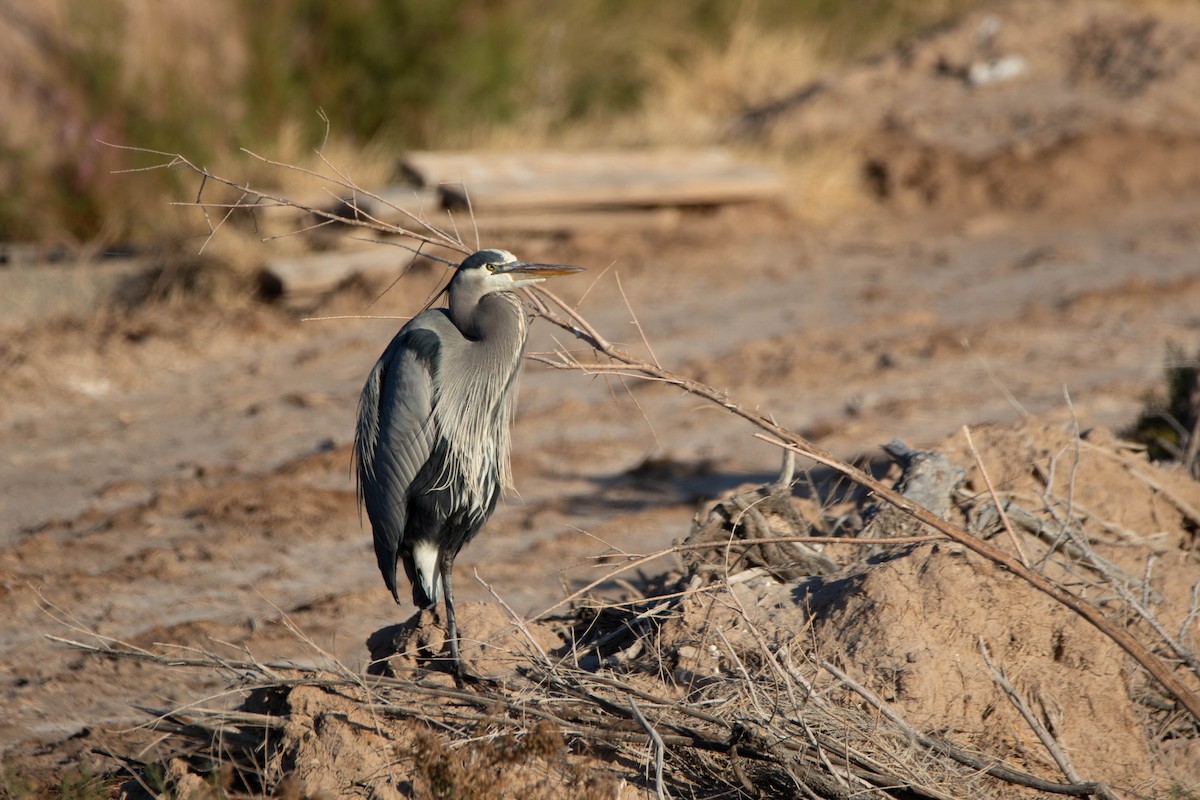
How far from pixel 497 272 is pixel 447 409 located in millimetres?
455

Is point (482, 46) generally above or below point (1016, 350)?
above

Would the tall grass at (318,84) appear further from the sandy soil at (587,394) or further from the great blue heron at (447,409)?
the great blue heron at (447,409)

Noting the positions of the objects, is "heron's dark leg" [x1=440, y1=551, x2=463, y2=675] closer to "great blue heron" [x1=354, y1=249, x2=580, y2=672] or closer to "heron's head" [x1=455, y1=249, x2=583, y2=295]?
"great blue heron" [x1=354, y1=249, x2=580, y2=672]

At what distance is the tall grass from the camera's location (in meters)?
8.38

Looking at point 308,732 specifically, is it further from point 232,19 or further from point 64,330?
point 232,19

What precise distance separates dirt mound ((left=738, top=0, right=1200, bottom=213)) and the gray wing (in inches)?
274

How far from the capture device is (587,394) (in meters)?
6.93

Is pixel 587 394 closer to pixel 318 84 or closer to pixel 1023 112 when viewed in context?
pixel 318 84

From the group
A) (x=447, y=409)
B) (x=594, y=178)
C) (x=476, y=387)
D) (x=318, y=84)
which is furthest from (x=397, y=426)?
(x=318, y=84)

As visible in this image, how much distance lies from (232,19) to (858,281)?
5.30m

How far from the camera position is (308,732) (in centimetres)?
321

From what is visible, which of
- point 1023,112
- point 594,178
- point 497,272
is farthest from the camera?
point 1023,112

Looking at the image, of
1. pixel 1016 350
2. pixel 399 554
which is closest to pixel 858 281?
pixel 1016 350

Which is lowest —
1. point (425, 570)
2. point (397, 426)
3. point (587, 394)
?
point (587, 394)
